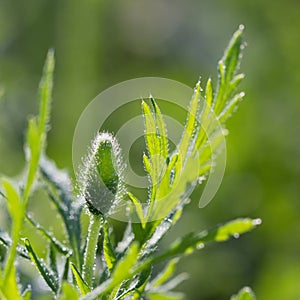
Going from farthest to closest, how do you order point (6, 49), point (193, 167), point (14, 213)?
point (6, 49) < point (193, 167) < point (14, 213)

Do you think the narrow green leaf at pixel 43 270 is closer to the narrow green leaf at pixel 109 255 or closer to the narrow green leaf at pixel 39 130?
the narrow green leaf at pixel 109 255

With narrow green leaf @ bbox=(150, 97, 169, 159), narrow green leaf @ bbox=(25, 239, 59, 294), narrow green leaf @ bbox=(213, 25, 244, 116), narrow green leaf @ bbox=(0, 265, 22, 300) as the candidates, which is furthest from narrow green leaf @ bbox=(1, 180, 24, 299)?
narrow green leaf @ bbox=(213, 25, 244, 116)

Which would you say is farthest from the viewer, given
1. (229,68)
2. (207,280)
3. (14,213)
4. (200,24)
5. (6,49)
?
(200,24)

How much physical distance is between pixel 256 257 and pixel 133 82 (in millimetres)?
1272

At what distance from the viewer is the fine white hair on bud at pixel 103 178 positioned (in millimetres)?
852

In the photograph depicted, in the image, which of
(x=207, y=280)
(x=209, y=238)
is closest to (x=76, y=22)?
(x=207, y=280)

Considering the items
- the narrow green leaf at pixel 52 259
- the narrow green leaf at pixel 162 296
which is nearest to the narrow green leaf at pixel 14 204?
the narrow green leaf at pixel 52 259

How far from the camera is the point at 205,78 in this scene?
13.8 feet

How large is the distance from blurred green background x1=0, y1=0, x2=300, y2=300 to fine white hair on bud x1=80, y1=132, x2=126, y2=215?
163cm

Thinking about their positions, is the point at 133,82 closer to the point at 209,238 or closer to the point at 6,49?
the point at 6,49

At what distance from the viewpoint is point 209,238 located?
2.31ft

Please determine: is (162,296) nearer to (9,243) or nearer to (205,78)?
(9,243)

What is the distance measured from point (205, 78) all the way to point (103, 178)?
3.41m

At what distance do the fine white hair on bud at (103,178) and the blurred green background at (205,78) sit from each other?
5.34 ft
